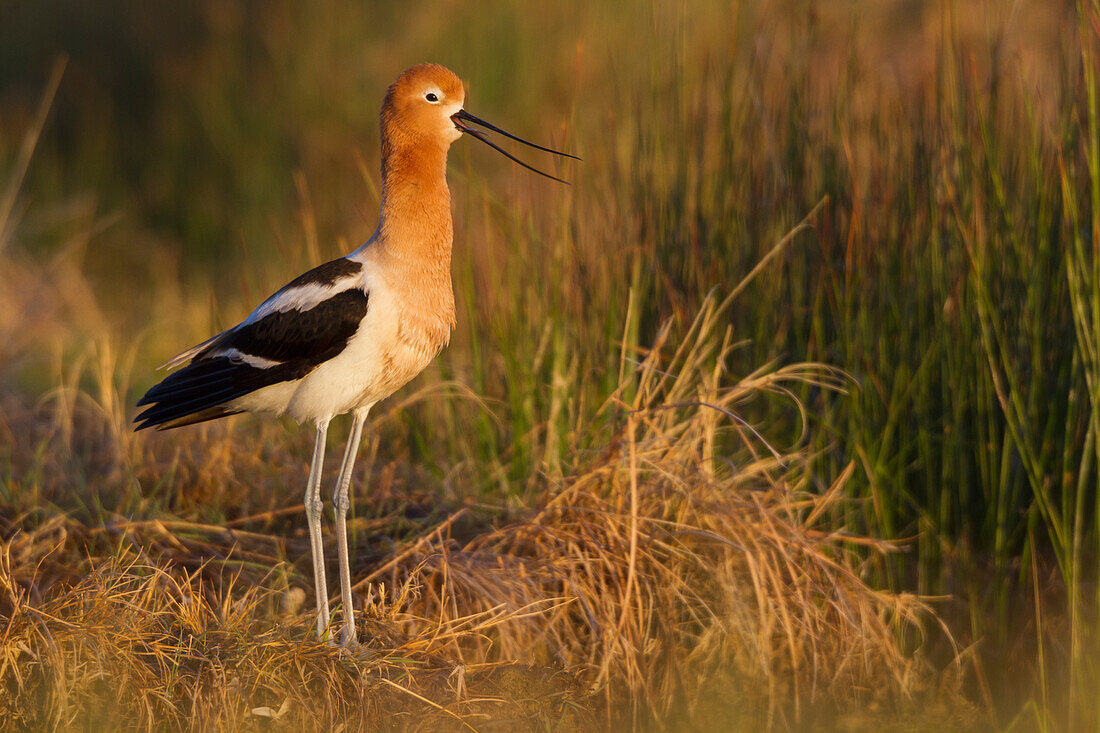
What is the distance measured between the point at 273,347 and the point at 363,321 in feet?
1.01

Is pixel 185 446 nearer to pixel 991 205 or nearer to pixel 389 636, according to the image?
pixel 389 636

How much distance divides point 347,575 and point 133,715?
671 millimetres

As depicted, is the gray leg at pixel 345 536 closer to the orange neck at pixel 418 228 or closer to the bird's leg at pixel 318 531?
the bird's leg at pixel 318 531

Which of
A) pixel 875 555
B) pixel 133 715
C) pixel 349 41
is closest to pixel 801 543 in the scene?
pixel 875 555

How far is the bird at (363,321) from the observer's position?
3305 millimetres

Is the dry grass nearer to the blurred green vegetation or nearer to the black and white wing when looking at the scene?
the blurred green vegetation

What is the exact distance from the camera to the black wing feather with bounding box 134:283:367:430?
3.30m

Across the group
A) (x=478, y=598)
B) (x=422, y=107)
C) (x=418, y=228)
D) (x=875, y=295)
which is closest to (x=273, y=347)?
(x=418, y=228)

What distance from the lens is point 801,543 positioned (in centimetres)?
376

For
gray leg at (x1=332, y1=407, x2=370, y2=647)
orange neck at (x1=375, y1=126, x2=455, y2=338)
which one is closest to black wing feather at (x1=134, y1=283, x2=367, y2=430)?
orange neck at (x1=375, y1=126, x2=455, y2=338)

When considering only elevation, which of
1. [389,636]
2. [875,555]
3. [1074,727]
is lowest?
[1074,727]

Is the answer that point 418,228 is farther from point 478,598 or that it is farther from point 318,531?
point 478,598

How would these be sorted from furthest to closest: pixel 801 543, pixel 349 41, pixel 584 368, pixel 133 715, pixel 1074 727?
pixel 349 41 → pixel 584 368 → pixel 801 543 → pixel 1074 727 → pixel 133 715

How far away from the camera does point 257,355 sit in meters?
3.45
